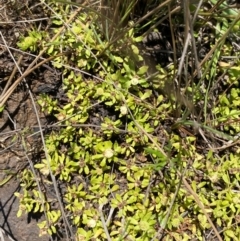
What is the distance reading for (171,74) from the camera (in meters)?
1.54

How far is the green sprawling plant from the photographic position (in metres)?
1.49

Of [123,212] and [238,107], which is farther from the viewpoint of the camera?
[238,107]

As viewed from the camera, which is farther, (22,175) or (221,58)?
(221,58)

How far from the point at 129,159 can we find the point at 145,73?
1.00ft

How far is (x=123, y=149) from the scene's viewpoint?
1520mm

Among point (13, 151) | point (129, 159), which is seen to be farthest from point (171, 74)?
point (13, 151)

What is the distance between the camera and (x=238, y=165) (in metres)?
1.53

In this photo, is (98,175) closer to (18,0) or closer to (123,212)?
(123,212)

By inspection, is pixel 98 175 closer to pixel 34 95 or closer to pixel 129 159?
pixel 129 159

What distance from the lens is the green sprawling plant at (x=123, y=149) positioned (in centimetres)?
149

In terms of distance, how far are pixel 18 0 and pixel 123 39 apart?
418 millimetres

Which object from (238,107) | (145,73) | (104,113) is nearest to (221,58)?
(238,107)

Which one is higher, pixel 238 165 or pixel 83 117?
pixel 83 117

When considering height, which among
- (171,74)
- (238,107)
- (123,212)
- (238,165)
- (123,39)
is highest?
(123,39)
